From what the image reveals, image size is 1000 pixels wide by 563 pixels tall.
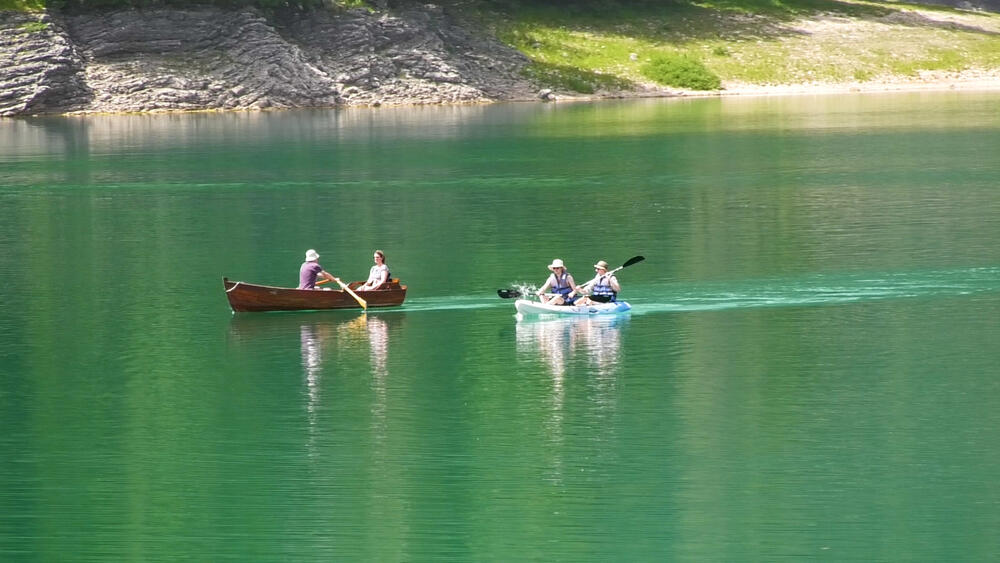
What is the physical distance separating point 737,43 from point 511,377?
115389 millimetres

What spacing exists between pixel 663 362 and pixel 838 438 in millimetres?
6977

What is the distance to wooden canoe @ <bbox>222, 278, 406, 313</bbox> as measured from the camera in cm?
4166

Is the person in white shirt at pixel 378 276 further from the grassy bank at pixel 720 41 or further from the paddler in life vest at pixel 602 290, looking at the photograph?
the grassy bank at pixel 720 41

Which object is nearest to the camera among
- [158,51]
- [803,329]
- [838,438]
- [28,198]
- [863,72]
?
[838,438]

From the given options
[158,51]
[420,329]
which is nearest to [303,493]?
[420,329]

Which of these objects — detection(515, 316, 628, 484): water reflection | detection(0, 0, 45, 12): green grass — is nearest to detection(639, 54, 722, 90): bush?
detection(0, 0, 45, 12): green grass

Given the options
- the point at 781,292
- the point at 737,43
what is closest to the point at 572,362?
the point at 781,292

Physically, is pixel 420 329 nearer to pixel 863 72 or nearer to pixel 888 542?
pixel 888 542

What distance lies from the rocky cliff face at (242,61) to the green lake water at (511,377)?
179ft

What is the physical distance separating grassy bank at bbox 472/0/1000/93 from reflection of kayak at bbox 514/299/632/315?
97.0 metres

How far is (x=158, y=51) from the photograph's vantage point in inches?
5098

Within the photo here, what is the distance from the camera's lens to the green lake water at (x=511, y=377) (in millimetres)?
24609

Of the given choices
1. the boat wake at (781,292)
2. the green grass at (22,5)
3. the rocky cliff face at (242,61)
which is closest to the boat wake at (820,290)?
the boat wake at (781,292)

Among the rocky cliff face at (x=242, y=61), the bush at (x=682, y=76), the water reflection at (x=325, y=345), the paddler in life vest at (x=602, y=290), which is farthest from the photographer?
the bush at (x=682, y=76)
